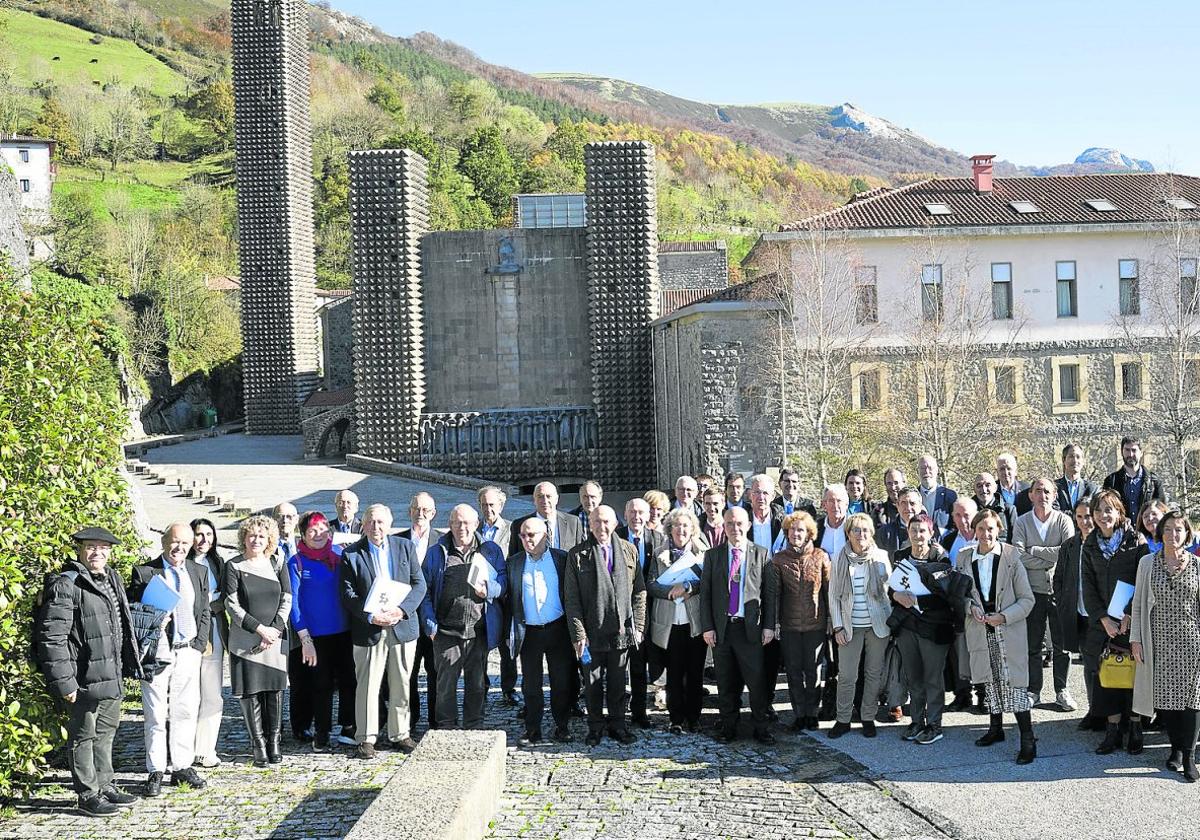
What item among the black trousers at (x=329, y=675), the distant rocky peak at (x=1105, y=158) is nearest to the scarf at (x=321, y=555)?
the black trousers at (x=329, y=675)

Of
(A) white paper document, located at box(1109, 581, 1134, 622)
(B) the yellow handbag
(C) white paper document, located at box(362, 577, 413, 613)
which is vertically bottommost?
(B) the yellow handbag

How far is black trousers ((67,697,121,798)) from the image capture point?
25.7 feet

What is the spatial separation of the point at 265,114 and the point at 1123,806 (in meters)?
50.7

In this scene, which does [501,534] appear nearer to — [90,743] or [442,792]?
[442,792]

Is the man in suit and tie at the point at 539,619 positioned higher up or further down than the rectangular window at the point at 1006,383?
further down

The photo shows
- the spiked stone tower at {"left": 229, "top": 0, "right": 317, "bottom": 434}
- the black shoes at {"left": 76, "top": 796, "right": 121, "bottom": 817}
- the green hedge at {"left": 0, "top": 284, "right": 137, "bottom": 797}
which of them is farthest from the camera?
the spiked stone tower at {"left": 229, "top": 0, "right": 317, "bottom": 434}

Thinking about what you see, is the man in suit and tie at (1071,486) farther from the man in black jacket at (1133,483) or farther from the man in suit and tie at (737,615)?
the man in suit and tie at (737,615)

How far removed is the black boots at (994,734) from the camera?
893 cm

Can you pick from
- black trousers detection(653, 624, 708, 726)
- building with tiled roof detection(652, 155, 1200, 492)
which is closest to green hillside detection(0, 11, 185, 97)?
building with tiled roof detection(652, 155, 1200, 492)

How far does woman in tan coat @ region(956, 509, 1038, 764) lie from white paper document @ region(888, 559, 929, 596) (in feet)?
1.25

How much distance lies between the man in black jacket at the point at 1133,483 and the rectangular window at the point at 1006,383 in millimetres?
18506

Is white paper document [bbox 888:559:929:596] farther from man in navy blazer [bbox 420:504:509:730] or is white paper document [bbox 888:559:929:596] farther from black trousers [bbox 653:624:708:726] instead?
man in navy blazer [bbox 420:504:509:730]

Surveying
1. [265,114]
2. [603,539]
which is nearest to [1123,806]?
[603,539]

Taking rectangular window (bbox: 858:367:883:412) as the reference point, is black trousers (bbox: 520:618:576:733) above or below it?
below
